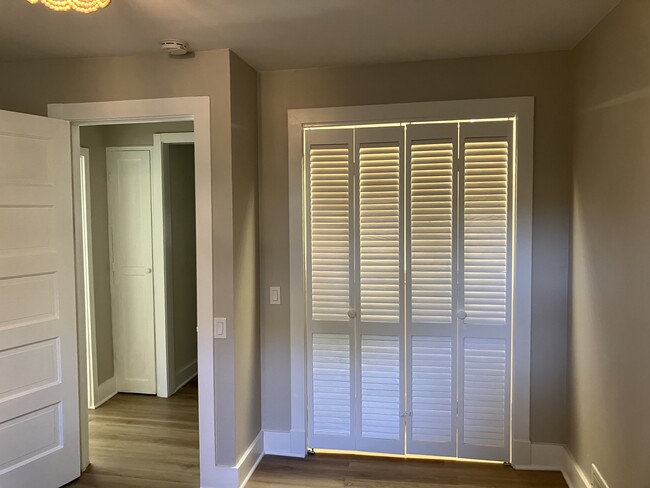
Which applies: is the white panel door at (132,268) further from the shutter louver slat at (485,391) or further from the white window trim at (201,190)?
the shutter louver slat at (485,391)

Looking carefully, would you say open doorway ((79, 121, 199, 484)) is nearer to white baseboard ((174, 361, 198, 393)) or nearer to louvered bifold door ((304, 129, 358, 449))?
white baseboard ((174, 361, 198, 393))

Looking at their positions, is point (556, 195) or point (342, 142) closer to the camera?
point (556, 195)

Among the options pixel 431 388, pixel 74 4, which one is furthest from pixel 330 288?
pixel 74 4

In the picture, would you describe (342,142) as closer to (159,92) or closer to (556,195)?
(159,92)

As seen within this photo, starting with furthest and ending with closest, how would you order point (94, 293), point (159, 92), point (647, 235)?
point (94, 293), point (159, 92), point (647, 235)

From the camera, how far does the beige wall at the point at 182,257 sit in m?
4.17

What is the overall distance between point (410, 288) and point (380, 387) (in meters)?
0.65

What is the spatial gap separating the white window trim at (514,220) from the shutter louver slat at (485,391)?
7 centimetres

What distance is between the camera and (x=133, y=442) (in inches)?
130

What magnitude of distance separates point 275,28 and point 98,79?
3.67ft

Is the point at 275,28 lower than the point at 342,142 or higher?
higher

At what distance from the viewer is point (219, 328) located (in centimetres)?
264

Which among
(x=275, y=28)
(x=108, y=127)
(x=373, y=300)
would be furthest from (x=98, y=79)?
(x=373, y=300)

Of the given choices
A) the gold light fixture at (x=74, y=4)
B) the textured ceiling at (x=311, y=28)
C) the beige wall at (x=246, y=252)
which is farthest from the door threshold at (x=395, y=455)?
the gold light fixture at (x=74, y=4)
